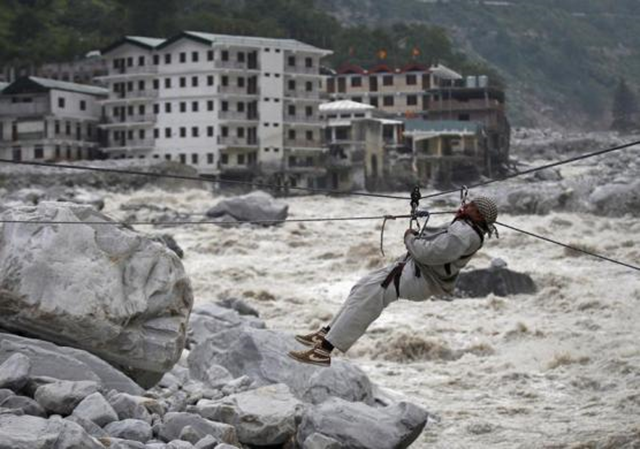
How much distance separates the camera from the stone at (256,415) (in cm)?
1487

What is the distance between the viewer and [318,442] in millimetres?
14812

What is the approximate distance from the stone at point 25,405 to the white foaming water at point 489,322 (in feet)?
21.5

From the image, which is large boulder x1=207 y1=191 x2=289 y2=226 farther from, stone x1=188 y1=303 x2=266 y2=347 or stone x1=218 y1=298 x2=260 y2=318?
stone x1=188 y1=303 x2=266 y2=347

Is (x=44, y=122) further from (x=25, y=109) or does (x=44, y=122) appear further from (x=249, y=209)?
(x=249, y=209)

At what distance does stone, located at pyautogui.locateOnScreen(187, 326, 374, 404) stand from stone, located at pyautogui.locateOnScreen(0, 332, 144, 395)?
266cm

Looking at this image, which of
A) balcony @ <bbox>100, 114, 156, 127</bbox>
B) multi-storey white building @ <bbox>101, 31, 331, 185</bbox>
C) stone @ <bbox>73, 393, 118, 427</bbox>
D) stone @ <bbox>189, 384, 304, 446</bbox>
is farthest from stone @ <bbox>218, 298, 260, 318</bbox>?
A: balcony @ <bbox>100, 114, 156, 127</bbox>

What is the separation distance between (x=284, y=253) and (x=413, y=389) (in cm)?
2206

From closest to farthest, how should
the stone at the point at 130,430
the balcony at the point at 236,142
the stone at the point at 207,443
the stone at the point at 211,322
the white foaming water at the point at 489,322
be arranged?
the stone at the point at 130,430 < the stone at the point at 207,443 < the white foaming water at the point at 489,322 < the stone at the point at 211,322 < the balcony at the point at 236,142

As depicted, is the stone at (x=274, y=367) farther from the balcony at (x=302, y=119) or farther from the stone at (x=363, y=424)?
the balcony at (x=302, y=119)

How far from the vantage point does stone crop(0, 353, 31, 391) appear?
46.5 feet

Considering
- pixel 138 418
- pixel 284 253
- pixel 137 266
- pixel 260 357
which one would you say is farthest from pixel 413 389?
pixel 284 253

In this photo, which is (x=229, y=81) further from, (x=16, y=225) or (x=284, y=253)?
(x=16, y=225)

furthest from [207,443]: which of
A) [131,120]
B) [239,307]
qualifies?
[131,120]

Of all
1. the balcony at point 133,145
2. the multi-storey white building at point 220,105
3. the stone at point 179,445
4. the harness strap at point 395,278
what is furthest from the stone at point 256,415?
the balcony at point 133,145
